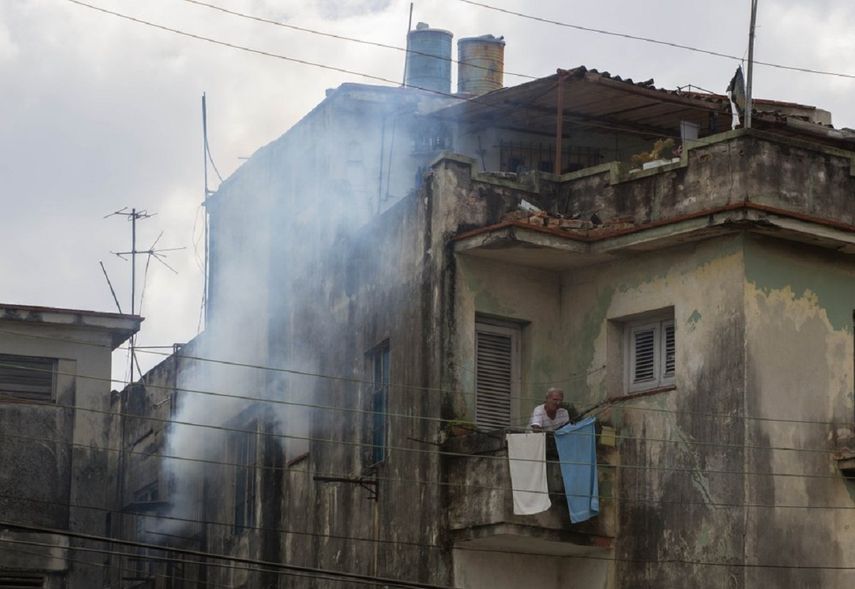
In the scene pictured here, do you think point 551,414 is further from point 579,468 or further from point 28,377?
point 28,377

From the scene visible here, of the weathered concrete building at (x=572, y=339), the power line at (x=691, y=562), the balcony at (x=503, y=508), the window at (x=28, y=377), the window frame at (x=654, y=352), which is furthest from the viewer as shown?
the window at (x=28, y=377)

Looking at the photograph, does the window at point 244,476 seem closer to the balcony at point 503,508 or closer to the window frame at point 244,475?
the window frame at point 244,475

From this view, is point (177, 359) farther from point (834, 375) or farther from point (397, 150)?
point (834, 375)

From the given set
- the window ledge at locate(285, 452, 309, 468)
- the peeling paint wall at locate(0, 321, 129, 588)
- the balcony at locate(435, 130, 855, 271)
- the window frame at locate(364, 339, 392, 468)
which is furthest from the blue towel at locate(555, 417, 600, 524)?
the peeling paint wall at locate(0, 321, 129, 588)

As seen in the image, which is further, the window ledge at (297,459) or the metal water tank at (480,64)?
the metal water tank at (480,64)

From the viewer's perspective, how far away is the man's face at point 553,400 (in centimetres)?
2666

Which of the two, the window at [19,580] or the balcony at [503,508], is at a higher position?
the balcony at [503,508]

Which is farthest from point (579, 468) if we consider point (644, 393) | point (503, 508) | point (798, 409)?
point (798, 409)

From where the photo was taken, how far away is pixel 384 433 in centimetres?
2914

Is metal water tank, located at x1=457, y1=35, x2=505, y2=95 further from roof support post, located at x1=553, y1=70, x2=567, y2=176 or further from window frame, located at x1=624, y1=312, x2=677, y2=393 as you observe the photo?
window frame, located at x1=624, y1=312, x2=677, y2=393

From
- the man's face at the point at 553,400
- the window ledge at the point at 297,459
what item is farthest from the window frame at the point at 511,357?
the window ledge at the point at 297,459

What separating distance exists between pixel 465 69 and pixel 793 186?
10.4 meters

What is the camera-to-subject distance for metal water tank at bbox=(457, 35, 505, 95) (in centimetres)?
3550

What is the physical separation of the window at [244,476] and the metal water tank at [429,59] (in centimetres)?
684
